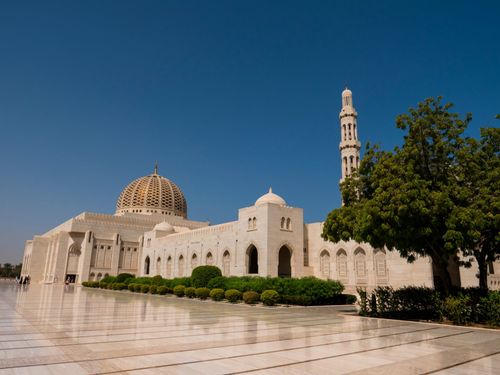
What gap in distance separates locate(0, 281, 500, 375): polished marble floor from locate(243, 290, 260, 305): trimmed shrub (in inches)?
297

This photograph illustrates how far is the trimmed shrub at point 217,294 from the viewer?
1955 cm

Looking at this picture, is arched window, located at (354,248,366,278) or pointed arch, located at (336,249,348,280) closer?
arched window, located at (354,248,366,278)

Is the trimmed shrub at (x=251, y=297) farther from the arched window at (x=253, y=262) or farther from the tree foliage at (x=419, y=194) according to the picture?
the arched window at (x=253, y=262)

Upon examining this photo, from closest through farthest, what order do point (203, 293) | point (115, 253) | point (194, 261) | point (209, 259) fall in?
point (203, 293)
point (209, 259)
point (194, 261)
point (115, 253)

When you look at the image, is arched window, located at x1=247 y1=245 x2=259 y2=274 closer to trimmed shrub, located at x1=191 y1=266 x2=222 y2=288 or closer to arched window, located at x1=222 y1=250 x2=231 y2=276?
arched window, located at x1=222 y1=250 x2=231 y2=276

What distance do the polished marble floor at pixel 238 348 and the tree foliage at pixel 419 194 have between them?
250 cm

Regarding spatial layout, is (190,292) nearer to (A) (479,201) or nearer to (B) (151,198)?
(A) (479,201)

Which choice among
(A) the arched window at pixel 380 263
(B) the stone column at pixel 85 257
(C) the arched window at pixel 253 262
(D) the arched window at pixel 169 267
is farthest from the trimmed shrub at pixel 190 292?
(B) the stone column at pixel 85 257

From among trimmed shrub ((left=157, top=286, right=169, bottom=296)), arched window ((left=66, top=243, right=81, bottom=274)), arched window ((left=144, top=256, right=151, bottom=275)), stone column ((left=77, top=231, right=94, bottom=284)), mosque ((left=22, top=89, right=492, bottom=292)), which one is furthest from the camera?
arched window ((left=66, top=243, right=81, bottom=274))

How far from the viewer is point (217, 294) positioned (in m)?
19.5

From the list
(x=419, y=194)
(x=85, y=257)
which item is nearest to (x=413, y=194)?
(x=419, y=194)

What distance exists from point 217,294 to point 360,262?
9.67 metres

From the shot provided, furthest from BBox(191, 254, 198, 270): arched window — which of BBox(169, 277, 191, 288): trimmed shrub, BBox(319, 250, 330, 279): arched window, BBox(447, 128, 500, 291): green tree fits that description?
BBox(447, 128, 500, 291): green tree

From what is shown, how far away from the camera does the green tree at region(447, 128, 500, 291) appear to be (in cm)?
996
